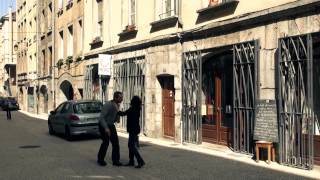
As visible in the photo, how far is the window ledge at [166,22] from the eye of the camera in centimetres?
1830

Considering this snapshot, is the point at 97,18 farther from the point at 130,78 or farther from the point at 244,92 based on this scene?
the point at 244,92

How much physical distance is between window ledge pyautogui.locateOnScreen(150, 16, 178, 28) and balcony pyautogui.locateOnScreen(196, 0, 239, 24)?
157cm

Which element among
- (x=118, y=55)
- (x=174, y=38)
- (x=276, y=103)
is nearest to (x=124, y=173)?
(x=276, y=103)

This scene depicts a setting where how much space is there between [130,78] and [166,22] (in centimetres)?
399

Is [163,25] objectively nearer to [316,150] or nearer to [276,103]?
[276,103]

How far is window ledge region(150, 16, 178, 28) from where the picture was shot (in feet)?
60.0

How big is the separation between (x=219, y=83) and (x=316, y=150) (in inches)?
191

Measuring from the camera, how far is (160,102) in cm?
1955

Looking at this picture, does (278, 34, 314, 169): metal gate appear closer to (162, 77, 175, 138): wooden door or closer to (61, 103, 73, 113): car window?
(162, 77, 175, 138): wooden door

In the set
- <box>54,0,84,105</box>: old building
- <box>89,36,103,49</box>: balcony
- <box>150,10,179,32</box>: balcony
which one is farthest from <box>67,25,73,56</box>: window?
<box>150,10,179,32</box>: balcony

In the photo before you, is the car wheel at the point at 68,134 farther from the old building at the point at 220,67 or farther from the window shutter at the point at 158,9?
the window shutter at the point at 158,9

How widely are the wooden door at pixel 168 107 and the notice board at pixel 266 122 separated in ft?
19.0

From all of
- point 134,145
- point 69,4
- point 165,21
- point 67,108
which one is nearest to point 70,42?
point 69,4

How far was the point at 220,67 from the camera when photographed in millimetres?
16203
